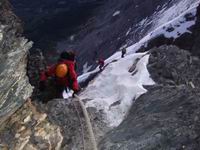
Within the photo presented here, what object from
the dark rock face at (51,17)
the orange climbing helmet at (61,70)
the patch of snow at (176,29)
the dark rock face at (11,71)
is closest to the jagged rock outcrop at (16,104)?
the dark rock face at (11,71)

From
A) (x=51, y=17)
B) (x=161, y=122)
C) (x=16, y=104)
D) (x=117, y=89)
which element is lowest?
(x=51, y=17)

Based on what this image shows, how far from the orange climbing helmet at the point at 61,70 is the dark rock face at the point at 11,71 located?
2.37 m

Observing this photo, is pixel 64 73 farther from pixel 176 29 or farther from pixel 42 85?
pixel 176 29

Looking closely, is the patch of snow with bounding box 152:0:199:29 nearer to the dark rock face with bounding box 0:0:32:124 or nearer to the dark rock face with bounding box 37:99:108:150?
the dark rock face with bounding box 37:99:108:150

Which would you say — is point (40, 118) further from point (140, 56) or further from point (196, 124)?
point (140, 56)

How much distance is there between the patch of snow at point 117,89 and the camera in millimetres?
19266

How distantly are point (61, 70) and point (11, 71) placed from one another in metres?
3.57

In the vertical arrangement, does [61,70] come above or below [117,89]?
above

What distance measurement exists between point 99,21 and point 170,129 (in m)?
82.4

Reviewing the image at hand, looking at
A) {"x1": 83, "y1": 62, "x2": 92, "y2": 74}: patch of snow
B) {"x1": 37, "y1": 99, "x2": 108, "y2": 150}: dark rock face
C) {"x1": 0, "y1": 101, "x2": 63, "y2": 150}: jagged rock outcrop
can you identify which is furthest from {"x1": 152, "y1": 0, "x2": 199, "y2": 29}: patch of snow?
{"x1": 0, "y1": 101, "x2": 63, "y2": 150}: jagged rock outcrop

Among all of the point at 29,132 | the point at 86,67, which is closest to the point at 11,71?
the point at 29,132

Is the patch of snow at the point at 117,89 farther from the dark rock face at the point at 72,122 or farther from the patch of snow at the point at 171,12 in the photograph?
the patch of snow at the point at 171,12

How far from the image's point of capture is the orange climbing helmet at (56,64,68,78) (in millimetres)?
16311

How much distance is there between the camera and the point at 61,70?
16406 mm
